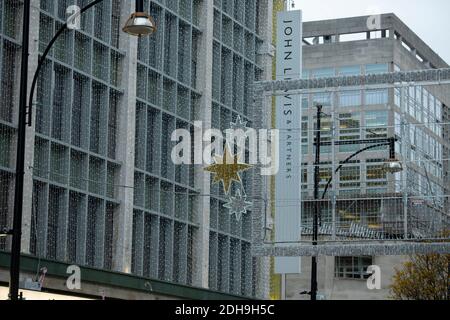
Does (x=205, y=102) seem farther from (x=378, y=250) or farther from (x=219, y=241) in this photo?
(x=378, y=250)

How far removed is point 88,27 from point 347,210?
528 inches

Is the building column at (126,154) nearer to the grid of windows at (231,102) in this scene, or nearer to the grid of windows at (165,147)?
the grid of windows at (165,147)

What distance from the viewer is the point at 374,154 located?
54.0 meters

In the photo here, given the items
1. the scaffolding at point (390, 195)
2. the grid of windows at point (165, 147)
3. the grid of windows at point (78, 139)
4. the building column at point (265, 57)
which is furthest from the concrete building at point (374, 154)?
the grid of windows at point (78, 139)

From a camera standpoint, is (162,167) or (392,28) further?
(392,28)

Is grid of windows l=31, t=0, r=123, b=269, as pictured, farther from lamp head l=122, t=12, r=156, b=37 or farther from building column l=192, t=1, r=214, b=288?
lamp head l=122, t=12, r=156, b=37

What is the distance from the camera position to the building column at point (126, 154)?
3859cm

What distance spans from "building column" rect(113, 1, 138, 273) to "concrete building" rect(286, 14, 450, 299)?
618 centimetres

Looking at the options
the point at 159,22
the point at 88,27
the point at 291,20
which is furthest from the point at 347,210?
the point at 291,20

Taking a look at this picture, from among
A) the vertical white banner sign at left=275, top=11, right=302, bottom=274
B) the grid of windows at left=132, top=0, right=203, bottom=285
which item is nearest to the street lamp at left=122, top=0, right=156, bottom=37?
the vertical white banner sign at left=275, top=11, right=302, bottom=274

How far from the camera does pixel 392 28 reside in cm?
9769

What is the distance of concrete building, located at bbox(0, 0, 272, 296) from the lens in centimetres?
3472
